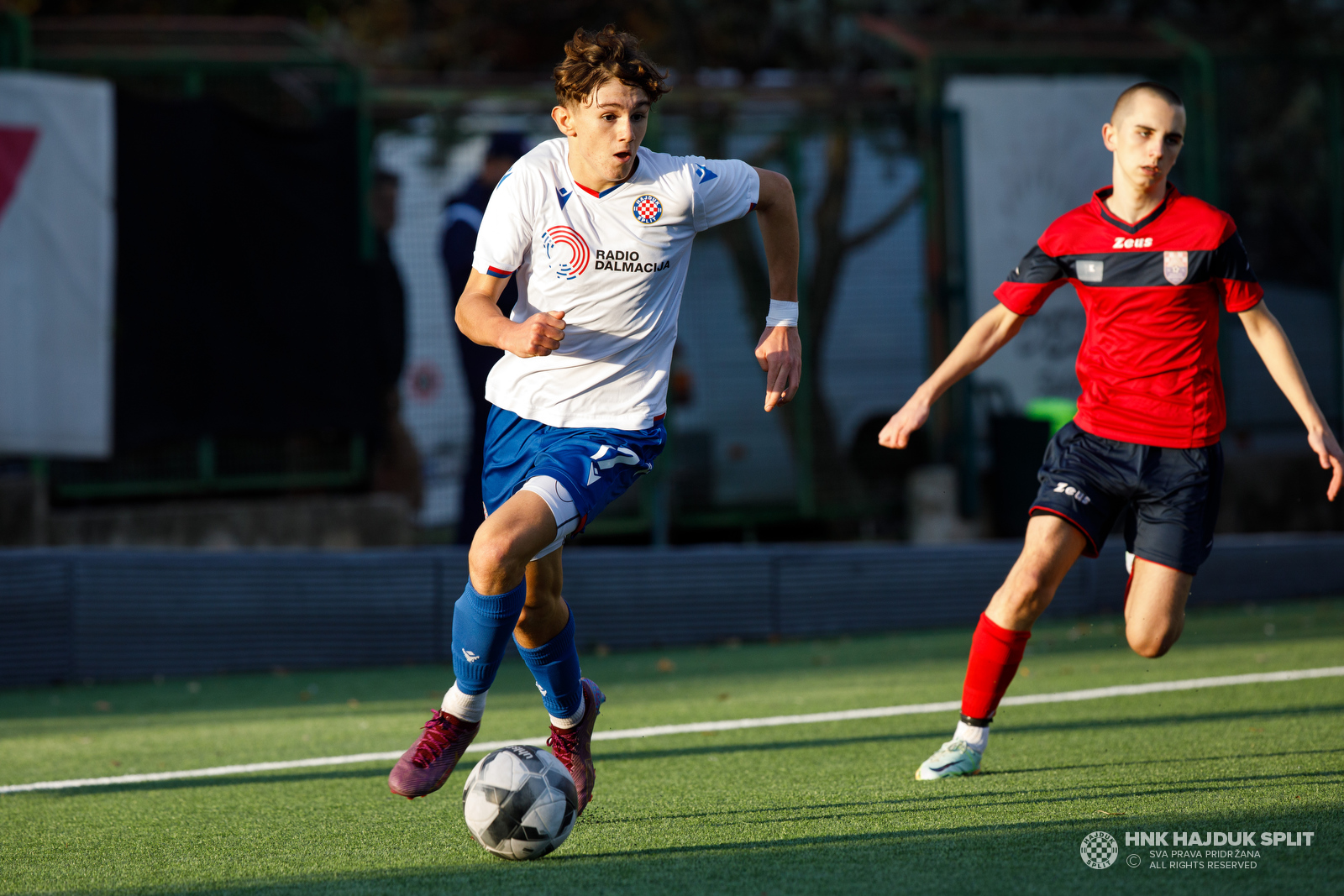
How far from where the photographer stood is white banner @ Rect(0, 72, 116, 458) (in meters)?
9.35

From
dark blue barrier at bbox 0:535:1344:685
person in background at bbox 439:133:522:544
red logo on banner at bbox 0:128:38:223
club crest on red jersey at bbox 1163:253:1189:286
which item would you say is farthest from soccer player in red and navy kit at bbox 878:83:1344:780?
red logo on banner at bbox 0:128:38:223

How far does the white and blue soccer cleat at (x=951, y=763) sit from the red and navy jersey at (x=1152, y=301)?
1.23 m

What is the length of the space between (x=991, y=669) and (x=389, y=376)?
20.5ft

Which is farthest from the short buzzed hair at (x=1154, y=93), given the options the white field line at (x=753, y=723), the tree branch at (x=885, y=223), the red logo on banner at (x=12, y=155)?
the red logo on banner at (x=12, y=155)

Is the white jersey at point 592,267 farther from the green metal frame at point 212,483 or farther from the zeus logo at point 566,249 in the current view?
the green metal frame at point 212,483

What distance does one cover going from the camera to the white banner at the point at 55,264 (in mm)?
9352

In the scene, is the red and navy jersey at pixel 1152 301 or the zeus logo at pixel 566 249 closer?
the zeus logo at pixel 566 249

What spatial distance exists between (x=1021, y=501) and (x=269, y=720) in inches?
263

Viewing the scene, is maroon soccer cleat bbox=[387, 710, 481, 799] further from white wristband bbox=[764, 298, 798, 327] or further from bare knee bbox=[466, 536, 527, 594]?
white wristband bbox=[764, 298, 798, 327]

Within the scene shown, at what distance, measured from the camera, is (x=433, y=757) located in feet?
14.2

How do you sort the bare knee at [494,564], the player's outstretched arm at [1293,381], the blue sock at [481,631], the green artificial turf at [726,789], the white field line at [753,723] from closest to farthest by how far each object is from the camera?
1. the green artificial turf at [726,789]
2. the bare knee at [494,564]
3. the blue sock at [481,631]
4. the player's outstretched arm at [1293,381]
5. the white field line at [753,723]

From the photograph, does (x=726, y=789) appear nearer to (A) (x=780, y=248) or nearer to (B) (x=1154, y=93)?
(A) (x=780, y=248)

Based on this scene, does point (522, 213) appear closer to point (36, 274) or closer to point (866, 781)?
point (866, 781)

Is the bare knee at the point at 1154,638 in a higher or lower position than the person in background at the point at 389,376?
lower
